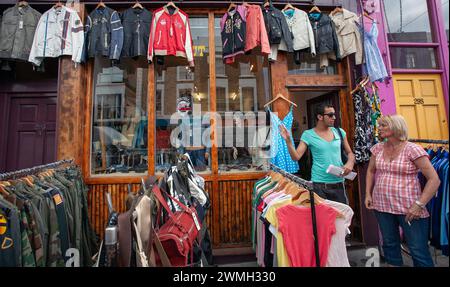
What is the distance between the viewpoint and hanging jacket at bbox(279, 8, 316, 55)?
394 cm

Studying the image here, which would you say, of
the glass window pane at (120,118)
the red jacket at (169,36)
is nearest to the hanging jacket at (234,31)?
the red jacket at (169,36)

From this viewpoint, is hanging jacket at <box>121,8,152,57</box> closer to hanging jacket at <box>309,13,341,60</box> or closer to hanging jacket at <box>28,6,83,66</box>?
hanging jacket at <box>28,6,83,66</box>

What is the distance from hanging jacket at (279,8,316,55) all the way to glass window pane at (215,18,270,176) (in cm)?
64

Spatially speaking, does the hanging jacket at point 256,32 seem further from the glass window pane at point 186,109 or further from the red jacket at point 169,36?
the red jacket at point 169,36

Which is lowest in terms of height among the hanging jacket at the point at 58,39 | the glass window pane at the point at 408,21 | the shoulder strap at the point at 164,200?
the shoulder strap at the point at 164,200

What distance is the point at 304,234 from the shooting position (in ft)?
6.19

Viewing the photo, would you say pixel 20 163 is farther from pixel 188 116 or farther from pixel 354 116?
pixel 354 116

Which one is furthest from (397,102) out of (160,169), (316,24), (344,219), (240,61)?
(160,169)

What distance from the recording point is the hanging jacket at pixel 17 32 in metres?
3.72

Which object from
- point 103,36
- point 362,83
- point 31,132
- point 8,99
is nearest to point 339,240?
point 362,83

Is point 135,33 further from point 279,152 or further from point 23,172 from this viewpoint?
point 279,152

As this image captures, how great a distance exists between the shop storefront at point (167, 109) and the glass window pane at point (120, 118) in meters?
0.02

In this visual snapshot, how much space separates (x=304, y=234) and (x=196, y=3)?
4013 millimetres

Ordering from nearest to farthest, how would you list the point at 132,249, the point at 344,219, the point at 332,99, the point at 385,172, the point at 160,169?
the point at 132,249
the point at 344,219
the point at 385,172
the point at 160,169
the point at 332,99
